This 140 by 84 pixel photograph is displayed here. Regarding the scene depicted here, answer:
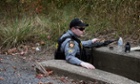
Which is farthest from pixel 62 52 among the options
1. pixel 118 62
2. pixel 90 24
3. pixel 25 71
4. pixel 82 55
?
pixel 90 24

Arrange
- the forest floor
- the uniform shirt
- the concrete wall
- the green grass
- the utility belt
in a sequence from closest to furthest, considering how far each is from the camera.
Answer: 1. the forest floor
2. the uniform shirt
3. the concrete wall
4. the utility belt
5. the green grass

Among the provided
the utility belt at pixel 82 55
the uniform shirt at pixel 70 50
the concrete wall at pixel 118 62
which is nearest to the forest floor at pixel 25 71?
the uniform shirt at pixel 70 50

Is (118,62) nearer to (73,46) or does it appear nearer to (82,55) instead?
(82,55)

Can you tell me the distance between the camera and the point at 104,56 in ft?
20.2

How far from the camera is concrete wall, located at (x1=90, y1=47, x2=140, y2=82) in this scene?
18.8ft

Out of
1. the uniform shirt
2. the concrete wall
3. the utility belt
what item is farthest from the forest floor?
the concrete wall

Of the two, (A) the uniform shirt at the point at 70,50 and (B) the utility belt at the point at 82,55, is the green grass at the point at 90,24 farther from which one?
(A) the uniform shirt at the point at 70,50

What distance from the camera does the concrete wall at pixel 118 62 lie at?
5738 millimetres

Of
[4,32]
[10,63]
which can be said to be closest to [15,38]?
[4,32]

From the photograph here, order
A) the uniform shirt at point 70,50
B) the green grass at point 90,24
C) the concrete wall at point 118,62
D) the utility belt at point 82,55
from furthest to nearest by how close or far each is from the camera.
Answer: the green grass at point 90,24 → the utility belt at point 82,55 → the concrete wall at point 118,62 → the uniform shirt at point 70,50

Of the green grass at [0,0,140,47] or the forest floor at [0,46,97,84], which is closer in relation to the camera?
the forest floor at [0,46,97,84]

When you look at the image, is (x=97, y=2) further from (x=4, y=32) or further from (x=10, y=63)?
(x=10, y=63)

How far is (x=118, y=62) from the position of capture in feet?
19.5

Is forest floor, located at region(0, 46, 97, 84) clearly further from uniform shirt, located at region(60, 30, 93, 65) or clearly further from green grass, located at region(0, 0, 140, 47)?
green grass, located at region(0, 0, 140, 47)
